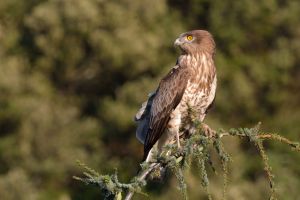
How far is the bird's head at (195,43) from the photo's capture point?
9547mm

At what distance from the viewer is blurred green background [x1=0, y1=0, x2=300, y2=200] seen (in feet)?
82.8

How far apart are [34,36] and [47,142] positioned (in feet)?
10.4

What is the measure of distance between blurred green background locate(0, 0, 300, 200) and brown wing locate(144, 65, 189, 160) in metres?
13.4

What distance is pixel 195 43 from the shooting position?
9.66m

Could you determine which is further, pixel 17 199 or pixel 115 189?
pixel 17 199

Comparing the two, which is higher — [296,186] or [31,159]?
[31,159]

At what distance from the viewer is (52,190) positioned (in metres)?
25.6

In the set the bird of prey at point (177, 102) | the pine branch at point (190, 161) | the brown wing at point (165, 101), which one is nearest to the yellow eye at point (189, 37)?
the bird of prey at point (177, 102)

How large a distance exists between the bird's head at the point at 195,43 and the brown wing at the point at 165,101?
293 mm

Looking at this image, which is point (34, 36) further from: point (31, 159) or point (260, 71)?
point (260, 71)

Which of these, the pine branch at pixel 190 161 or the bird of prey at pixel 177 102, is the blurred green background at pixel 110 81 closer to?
the bird of prey at pixel 177 102

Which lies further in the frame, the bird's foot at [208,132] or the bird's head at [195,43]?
the bird's head at [195,43]

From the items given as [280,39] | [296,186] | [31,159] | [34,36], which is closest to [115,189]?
[296,186]

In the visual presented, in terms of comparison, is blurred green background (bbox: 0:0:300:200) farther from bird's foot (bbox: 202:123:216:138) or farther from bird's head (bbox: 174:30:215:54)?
bird's foot (bbox: 202:123:216:138)
